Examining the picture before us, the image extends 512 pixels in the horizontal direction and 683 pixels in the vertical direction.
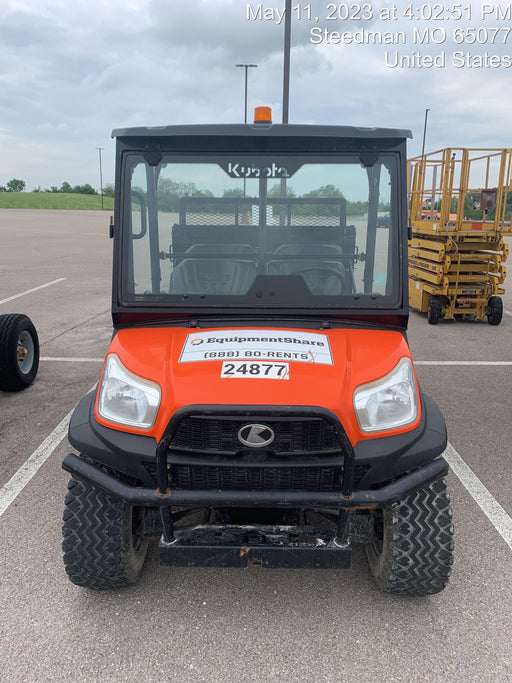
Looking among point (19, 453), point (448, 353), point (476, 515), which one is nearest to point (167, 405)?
point (476, 515)

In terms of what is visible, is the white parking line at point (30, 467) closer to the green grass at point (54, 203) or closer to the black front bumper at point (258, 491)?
the black front bumper at point (258, 491)

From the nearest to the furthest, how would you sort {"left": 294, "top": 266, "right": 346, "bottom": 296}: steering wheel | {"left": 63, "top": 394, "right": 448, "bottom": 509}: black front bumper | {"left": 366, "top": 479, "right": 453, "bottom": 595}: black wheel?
{"left": 63, "top": 394, "right": 448, "bottom": 509}: black front bumper < {"left": 366, "top": 479, "right": 453, "bottom": 595}: black wheel < {"left": 294, "top": 266, "right": 346, "bottom": 296}: steering wheel

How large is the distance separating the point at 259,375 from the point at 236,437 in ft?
0.93

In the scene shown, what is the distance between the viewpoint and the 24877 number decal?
7.84ft

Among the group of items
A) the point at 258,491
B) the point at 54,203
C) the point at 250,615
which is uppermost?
the point at 54,203

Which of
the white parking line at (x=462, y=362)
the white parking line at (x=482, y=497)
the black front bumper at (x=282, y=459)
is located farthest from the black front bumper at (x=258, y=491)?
the white parking line at (x=462, y=362)

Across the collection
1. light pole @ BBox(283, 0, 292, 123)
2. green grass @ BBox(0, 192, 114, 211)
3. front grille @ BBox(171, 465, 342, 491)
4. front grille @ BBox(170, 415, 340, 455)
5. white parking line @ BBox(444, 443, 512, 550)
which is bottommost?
white parking line @ BBox(444, 443, 512, 550)

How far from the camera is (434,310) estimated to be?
9.18m

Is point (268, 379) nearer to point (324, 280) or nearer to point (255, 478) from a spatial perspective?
point (255, 478)

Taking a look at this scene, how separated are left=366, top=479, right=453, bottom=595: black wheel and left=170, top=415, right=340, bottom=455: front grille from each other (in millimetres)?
472

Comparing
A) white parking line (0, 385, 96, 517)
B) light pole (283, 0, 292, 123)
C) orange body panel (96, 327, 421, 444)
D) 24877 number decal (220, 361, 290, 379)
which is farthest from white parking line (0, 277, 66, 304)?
24877 number decal (220, 361, 290, 379)

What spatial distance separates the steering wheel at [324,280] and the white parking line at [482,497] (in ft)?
5.71

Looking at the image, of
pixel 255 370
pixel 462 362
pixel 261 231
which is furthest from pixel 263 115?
pixel 462 362

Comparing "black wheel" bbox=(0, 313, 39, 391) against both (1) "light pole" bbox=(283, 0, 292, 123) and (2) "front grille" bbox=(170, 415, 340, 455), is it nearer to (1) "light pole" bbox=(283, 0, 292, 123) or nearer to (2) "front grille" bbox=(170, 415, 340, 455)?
(2) "front grille" bbox=(170, 415, 340, 455)
